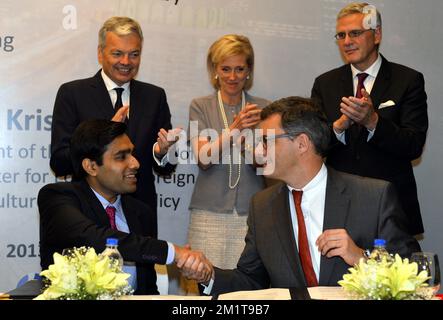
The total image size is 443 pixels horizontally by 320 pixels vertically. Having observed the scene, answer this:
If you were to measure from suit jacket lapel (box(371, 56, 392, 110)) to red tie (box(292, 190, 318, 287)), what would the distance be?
147 centimetres

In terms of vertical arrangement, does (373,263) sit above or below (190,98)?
below

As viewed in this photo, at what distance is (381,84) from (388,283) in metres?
2.64

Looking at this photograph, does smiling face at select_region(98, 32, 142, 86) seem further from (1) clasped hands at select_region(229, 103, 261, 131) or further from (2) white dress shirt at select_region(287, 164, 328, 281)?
(2) white dress shirt at select_region(287, 164, 328, 281)

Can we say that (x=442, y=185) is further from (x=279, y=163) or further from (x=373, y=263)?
(x=373, y=263)

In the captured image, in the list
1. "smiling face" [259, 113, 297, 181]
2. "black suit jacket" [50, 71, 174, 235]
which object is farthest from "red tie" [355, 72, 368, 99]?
"smiling face" [259, 113, 297, 181]

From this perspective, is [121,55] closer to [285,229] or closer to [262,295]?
[285,229]

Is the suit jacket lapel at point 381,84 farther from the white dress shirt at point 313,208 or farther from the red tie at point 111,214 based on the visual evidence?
the red tie at point 111,214

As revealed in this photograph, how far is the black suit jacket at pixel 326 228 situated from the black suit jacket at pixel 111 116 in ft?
4.65

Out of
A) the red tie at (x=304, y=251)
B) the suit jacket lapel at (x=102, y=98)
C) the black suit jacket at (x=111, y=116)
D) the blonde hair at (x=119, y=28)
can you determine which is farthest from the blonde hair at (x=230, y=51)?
the red tie at (x=304, y=251)

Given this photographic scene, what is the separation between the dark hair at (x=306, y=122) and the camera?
363cm

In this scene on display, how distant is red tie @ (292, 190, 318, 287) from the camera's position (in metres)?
3.36
